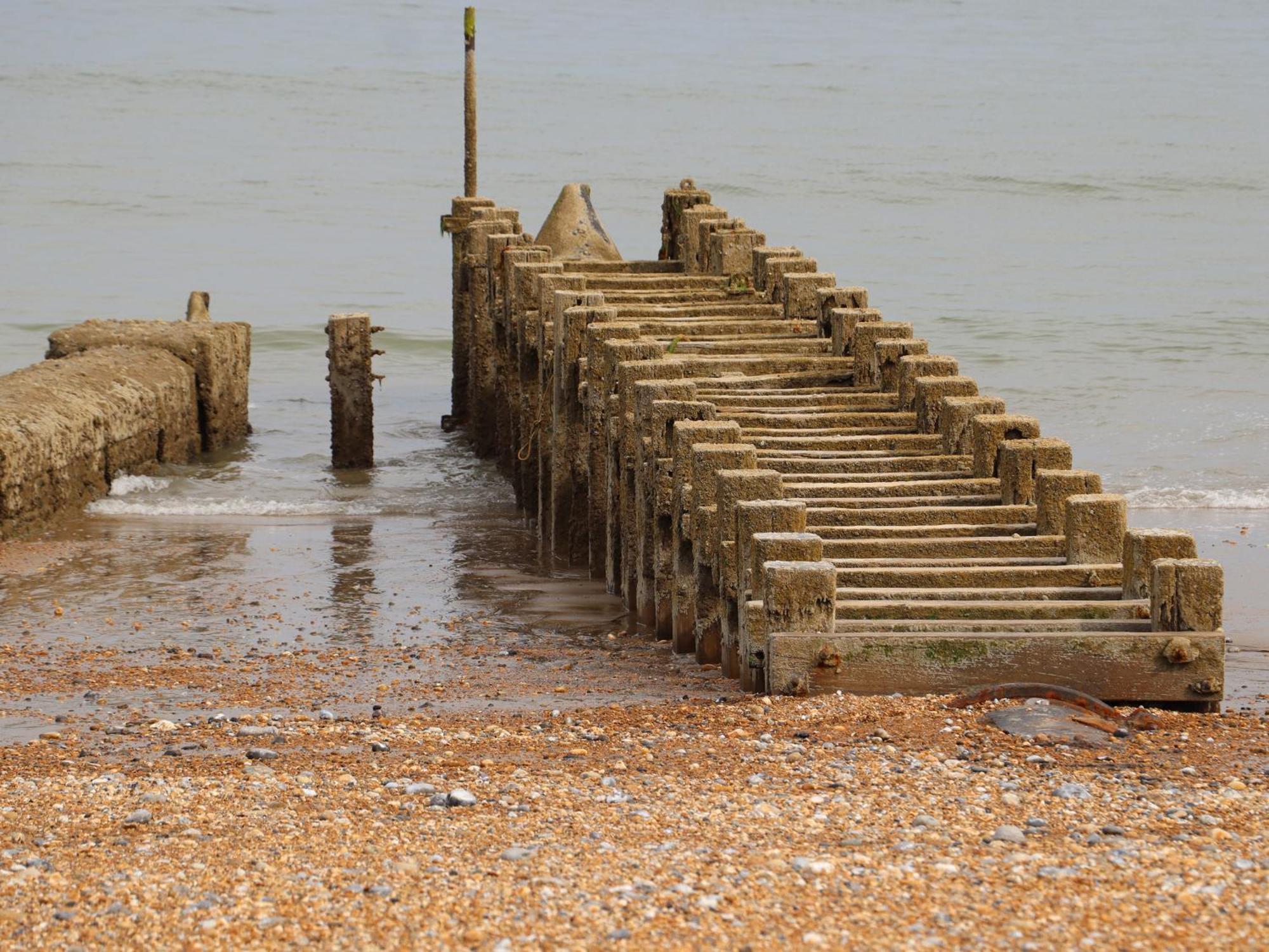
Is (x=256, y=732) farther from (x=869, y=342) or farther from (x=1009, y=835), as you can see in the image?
(x=869, y=342)

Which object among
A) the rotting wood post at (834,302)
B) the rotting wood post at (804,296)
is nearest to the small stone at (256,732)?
the rotting wood post at (834,302)

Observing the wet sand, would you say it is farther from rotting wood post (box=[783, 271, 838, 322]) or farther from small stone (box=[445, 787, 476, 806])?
rotting wood post (box=[783, 271, 838, 322])

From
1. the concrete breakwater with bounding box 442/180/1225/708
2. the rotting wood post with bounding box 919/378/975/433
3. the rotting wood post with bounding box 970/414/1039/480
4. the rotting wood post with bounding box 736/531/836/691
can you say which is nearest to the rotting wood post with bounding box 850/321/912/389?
the concrete breakwater with bounding box 442/180/1225/708

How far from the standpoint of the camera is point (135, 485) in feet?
68.0

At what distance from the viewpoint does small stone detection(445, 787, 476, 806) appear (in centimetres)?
873

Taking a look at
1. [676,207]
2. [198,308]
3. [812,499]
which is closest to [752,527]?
[812,499]

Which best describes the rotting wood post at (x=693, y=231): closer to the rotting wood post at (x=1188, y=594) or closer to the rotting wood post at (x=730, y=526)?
the rotting wood post at (x=730, y=526)

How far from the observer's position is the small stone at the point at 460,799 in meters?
8.73

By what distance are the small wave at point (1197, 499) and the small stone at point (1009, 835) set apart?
1294 centimetres

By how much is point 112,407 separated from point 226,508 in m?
1.52

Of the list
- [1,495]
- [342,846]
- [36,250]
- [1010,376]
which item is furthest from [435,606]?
[36,250]

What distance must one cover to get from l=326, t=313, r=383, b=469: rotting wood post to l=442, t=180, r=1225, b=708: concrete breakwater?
2404mm

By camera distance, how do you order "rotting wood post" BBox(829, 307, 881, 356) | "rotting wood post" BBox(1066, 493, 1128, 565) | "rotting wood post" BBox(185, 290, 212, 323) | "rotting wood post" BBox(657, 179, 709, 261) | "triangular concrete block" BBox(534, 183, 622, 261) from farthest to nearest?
"rotting wood post" BBox(185, 290, 212, 323), "triangular concrete block" BBox(534, 183, 622, 261), "rotting wood post" BBox(657, 179, 709, 261), "rotting wood post" BBox(829, 307, 881, 356), "rotting wood post" BBox(1066, 493, 1128, 565)

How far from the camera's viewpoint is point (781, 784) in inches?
353
